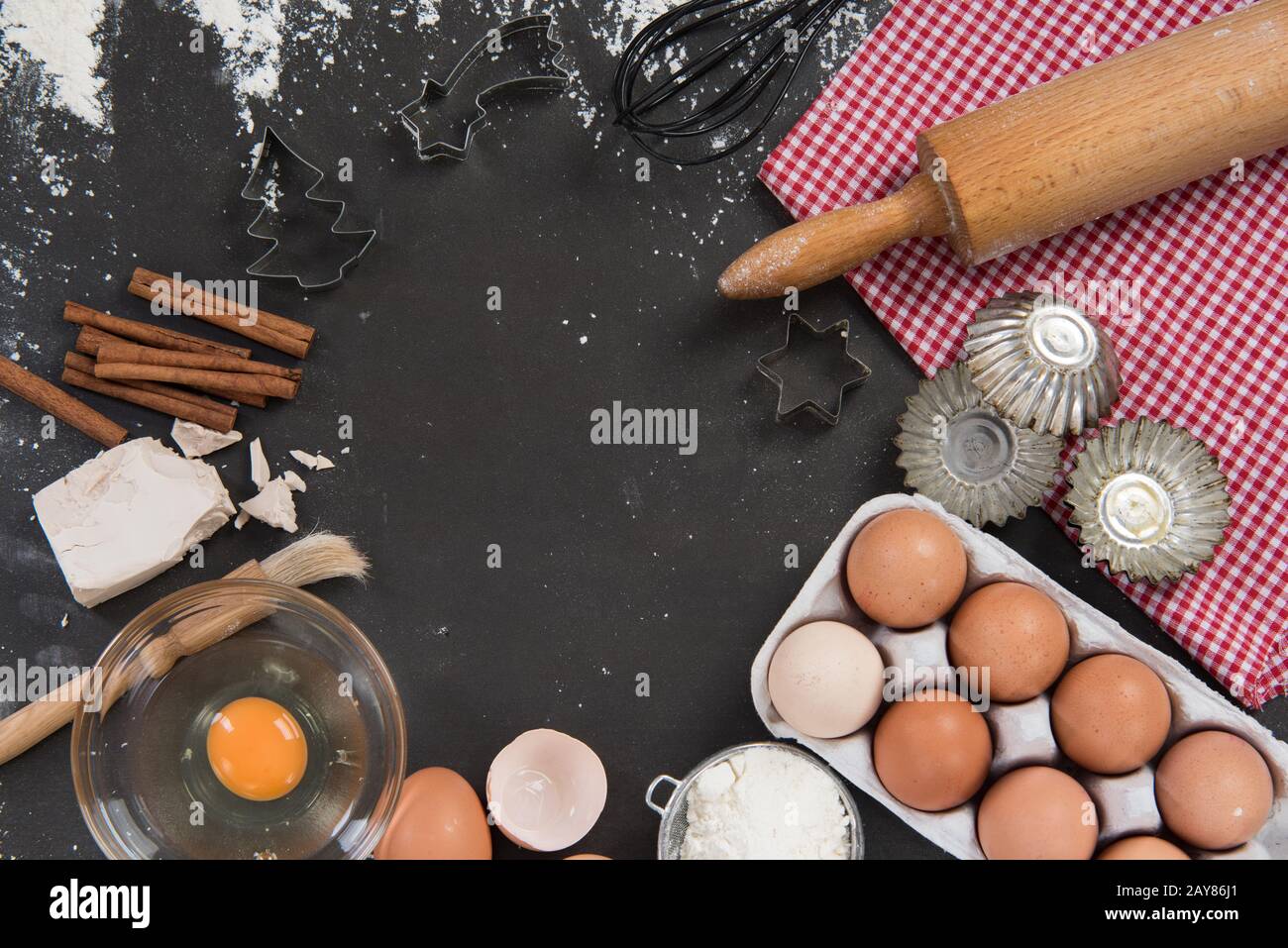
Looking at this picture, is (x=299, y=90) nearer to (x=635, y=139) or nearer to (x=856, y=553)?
(x=635, y=139)

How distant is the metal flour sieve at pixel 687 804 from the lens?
3.78ft

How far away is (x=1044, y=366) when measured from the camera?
121 centimetres

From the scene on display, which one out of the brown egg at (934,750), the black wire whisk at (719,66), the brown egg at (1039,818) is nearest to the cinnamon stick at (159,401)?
the black wire whisk at (719,66)

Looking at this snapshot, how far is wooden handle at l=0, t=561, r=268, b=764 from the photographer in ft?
3.86

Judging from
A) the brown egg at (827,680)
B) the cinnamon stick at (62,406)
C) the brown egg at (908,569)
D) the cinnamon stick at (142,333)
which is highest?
the cinnamon stick at (142,333)

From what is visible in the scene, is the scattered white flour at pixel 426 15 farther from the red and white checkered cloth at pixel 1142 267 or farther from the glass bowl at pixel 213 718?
the glass bowl at pixel 213 718

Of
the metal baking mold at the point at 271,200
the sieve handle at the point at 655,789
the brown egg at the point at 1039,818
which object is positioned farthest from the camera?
the metal baking mold at the point at 271,200

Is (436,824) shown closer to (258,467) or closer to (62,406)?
(258,467)

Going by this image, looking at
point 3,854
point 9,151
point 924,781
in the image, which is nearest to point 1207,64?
point 924,781

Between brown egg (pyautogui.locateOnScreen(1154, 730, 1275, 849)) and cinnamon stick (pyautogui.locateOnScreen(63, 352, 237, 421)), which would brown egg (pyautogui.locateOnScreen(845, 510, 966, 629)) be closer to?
brown egg (pyautogui.locateOnScreen(1154, 730, 1275, 849))

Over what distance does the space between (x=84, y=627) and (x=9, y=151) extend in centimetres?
57

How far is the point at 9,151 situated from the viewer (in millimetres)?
1307

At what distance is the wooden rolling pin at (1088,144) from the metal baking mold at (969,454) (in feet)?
0.55

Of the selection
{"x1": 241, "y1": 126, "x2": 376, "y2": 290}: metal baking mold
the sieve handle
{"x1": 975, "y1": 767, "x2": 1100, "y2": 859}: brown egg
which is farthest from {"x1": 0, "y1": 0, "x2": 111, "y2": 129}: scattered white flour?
{"x1": 975, "y1": 767, "x2": 1100, "y2": 859}: brown egg
